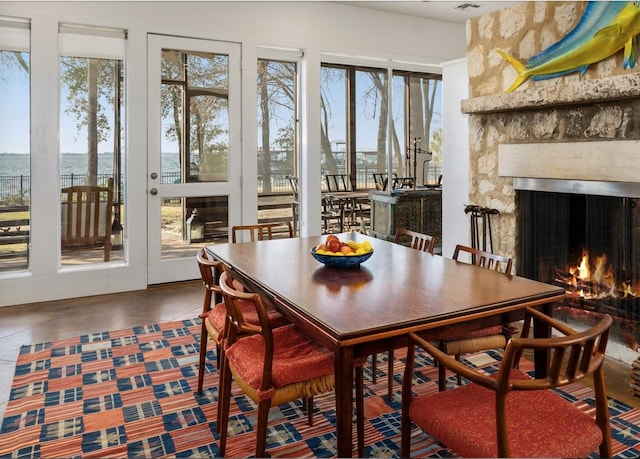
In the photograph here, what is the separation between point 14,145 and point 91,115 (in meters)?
0.70

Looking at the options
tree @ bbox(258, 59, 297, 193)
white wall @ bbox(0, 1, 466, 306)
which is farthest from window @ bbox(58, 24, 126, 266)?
tree @ bbox(258, 59, 297, 193)

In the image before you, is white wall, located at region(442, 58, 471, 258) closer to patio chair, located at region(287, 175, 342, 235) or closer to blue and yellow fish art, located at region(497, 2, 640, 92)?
blue and yellow fish art, located at region(497, 2, 640, 92)

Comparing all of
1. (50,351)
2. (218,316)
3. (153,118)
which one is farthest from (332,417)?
(153,118)

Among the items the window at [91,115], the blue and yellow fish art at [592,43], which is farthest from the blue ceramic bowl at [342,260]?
the window at [91,115]

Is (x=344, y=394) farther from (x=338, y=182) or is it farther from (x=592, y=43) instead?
(x=338, y=182)

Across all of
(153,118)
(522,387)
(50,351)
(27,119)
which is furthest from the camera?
(153,118)

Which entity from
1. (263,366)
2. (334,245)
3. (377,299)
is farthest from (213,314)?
(377,299)

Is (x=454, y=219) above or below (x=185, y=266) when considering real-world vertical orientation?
above

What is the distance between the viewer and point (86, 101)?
15.5 feet

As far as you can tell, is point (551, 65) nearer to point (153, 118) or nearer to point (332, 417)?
point (332, 417)

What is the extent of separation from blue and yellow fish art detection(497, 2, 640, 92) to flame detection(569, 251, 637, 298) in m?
1.24

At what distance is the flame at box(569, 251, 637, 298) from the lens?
322 cm

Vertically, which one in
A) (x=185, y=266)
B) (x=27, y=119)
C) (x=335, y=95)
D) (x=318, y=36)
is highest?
(x=318, y=36)

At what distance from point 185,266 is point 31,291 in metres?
1.37
